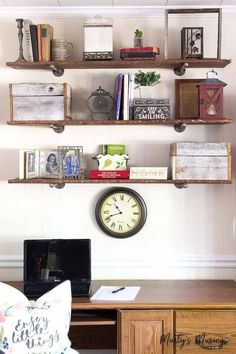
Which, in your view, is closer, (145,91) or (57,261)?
(57,261)

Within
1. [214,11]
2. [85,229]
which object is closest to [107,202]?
[85,229]

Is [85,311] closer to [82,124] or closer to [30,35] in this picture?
[82,124]

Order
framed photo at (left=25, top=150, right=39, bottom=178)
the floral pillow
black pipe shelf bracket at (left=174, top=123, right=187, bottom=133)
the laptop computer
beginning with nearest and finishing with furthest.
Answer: the floral pillow < the laptop computer < framed photo at (left=25, top=150, right=39, bottom=178) < black pipe shelf bracket at (left=174, top=123, right=187, bottom=133)

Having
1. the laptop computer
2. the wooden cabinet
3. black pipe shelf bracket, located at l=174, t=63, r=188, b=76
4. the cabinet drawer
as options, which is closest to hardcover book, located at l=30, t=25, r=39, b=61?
black pipe shelf bracket, located at l=174, t=63, r=188, b=76

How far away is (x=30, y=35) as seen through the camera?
279cm

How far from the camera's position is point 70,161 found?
2834 mm

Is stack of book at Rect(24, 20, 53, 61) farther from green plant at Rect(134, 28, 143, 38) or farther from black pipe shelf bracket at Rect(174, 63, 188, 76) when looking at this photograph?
black pipe shelf bracket at Rect(174, 63, 188, 76)

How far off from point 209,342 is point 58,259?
34.3 inches

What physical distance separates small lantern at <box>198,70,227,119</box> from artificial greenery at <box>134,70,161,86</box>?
0.25m

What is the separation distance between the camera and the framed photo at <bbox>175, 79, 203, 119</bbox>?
2887mm

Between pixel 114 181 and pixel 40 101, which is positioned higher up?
pixel 40 101

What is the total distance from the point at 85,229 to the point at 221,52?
1.27m

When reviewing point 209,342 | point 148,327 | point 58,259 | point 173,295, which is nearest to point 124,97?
point 58,259

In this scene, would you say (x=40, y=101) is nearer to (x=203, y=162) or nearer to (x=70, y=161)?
(x=70, y=161)
